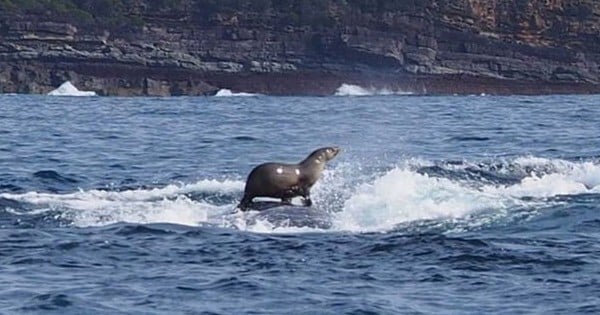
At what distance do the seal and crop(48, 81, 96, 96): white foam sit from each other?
58.7 meters

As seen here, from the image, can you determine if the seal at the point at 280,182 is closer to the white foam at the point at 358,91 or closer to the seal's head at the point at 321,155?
the seal's head at the point at 321,155

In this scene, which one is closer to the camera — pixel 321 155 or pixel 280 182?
pixel 280 182

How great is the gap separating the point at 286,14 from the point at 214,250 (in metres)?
77.6

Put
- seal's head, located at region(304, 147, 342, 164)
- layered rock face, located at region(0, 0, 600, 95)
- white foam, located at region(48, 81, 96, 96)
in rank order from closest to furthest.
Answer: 1. seal's head, located at region(304, 147, 342, 164)
2. white foam, located at region(48, 81, 96, 96)
3. layered rock face, located at region(0, 0, 600, 95)

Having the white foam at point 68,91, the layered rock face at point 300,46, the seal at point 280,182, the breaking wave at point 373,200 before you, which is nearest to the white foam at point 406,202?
the breaking wave at point 373,200

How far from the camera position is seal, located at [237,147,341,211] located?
21641 mm

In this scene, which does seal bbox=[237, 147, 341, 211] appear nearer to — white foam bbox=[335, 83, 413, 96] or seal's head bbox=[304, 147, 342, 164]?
seal's head bbox=[304, 147, 342, 164]

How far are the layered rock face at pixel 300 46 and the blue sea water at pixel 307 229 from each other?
49.1 m

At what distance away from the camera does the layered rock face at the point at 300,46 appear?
3386 inches

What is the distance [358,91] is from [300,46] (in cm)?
806

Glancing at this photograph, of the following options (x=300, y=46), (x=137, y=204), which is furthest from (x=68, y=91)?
(x=137, y=204)

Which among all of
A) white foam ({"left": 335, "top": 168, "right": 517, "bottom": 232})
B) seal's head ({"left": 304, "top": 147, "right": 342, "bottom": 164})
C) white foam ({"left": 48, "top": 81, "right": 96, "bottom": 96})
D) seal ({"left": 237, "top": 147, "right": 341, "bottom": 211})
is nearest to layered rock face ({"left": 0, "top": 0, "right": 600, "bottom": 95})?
white foam ({"left": 48, "top": 81, "right": 96, "bottom": 96})

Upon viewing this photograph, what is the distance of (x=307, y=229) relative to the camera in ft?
64.2

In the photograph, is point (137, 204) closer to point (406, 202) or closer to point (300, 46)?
point (406, 202)
